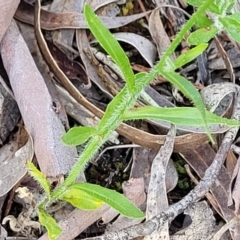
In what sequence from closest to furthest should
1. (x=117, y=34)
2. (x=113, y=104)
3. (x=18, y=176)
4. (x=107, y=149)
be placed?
(x=113, y=104) < (x=18, y=176) < (x=107, y=149) < (x=117, y=34)

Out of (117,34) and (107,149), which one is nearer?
(107,149)

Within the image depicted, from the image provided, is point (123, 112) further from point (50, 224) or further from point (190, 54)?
point (50, 224)

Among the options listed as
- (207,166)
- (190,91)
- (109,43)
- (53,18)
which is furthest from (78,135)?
(53,18)

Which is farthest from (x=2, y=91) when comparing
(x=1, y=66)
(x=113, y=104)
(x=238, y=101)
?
(x=238, y=101)

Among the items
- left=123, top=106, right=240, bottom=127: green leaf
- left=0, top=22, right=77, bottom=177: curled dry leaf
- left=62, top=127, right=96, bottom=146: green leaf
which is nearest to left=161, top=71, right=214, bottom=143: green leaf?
left=123, top=106, right=240, bottom=127: green leaf

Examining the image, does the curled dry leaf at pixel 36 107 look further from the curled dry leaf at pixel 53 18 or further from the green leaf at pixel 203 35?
the green leaf at pixel 203 35

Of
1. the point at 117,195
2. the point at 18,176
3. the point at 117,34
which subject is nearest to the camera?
the point at 117,195

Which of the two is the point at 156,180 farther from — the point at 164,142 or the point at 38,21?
the point at 38,21
